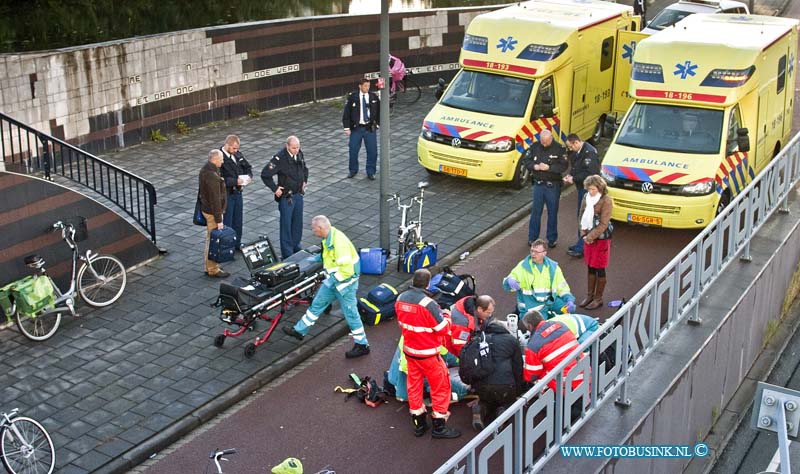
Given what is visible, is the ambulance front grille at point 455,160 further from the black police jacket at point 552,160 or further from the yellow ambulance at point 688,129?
the black police jacket at point 552,160

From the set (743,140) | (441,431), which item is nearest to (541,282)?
(441,431)

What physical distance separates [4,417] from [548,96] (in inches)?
439

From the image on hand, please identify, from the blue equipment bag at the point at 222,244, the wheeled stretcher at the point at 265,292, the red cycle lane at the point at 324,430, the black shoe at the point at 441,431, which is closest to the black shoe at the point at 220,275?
the blue equipment bag at the point at 222,244

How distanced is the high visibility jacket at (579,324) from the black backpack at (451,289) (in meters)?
2.08

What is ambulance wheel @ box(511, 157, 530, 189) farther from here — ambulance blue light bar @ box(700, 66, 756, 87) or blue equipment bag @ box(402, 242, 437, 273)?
blue equipment bag @ box(402, 242, 437, 273)

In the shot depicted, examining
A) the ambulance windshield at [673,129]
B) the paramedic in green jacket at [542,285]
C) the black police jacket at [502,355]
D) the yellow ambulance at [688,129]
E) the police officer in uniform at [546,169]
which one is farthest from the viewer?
the ambulance windshield at [673,129]

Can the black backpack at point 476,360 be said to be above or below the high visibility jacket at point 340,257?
below

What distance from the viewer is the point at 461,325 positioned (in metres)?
11.8

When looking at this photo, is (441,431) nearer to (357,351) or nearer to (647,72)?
(357,351)

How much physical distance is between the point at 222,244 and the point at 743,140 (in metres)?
7.68

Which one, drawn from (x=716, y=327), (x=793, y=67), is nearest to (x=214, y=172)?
(x=716, y=327)

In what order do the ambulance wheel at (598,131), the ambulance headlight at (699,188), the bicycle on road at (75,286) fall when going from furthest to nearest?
the ambulance wheel at (598,131) < the ambulance headlight at (699,188) < the bicycle on road at (75,286)

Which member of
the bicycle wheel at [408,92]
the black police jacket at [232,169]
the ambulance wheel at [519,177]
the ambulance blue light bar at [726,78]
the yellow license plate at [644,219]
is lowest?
the yellow license plate at [644,219]

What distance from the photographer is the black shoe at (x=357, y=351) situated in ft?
41.6
